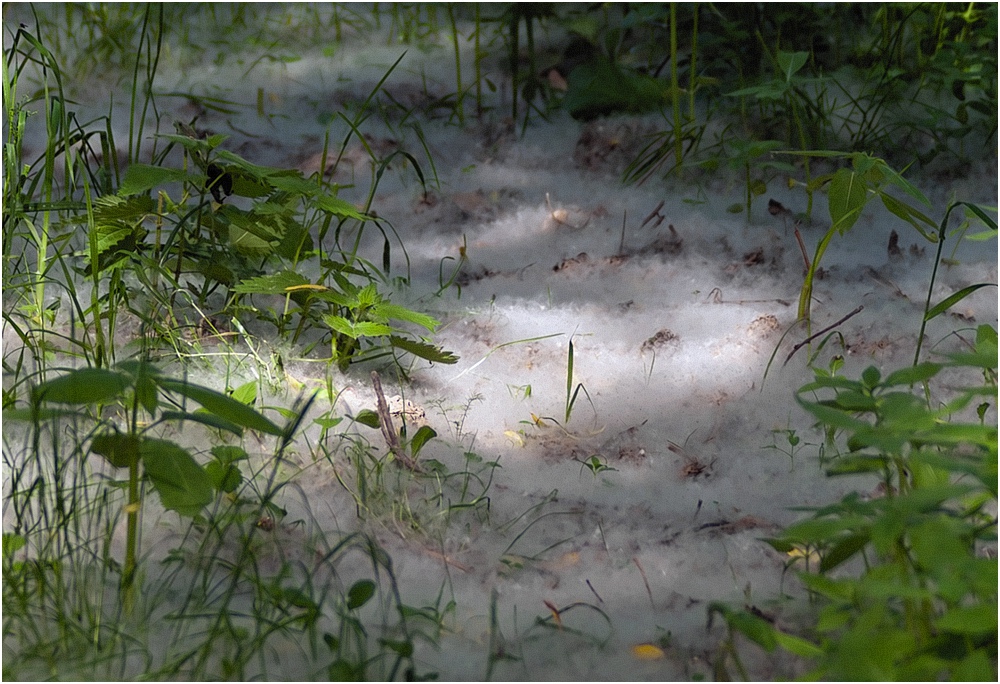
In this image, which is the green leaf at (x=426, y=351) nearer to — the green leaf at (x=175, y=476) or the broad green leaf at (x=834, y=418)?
the green leaf at (x=175, y=476)

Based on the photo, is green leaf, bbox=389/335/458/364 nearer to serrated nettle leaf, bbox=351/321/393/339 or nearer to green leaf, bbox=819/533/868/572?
serrated nettle leaf, bbox=351/321/393/339

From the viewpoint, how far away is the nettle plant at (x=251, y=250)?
163 centimetres

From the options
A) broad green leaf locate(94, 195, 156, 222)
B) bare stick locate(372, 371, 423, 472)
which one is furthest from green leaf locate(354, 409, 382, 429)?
broad green leaf locate(94, 195, 156, 222)

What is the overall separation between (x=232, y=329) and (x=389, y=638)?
907 mm

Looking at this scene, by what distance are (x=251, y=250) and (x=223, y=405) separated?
75 cm

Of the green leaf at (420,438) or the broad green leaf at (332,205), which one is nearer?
the green leaf at (420,438)

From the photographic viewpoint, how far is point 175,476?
1089 mm

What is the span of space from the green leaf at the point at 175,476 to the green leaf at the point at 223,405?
7 centimetres

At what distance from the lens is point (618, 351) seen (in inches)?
75.9

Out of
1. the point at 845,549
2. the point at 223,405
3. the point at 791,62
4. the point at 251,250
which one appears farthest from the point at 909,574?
the point at 791,62

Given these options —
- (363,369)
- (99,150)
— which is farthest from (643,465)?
(99,150)

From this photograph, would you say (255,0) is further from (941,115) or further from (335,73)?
(941,115)

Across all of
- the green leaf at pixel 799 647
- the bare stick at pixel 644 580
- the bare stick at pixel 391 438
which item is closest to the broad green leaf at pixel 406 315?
the bare stick at pixel 391 438

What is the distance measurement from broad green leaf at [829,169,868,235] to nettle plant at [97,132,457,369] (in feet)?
2.62
